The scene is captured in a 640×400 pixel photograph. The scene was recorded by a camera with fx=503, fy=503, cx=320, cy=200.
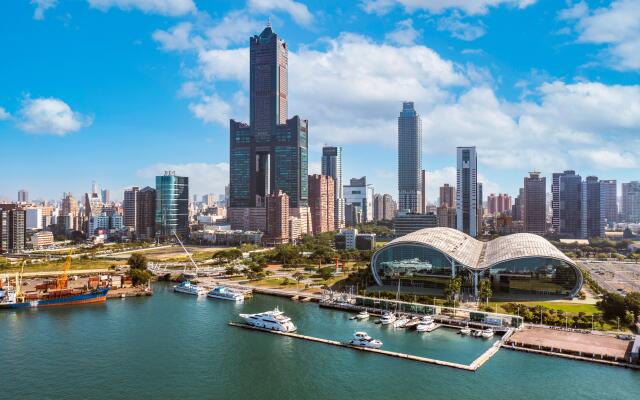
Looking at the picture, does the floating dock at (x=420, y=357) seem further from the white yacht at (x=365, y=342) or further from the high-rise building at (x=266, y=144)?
the high-rise building at (x=266, y=144)

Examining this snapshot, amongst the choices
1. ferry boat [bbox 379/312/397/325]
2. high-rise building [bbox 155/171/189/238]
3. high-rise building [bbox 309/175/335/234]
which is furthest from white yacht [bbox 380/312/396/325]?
high-rise building [bbox 309/175/335/234]

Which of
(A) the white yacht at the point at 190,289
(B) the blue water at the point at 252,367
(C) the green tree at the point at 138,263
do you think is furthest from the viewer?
(C) the green tree at the point at 138,263

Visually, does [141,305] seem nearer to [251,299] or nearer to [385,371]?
[251,299]

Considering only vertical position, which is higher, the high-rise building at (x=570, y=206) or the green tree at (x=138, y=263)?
the high-rise building at (x=570, y=206)

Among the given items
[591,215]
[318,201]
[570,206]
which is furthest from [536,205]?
[318,201]

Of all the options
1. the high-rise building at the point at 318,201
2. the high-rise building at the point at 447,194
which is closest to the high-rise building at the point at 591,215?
the high-rise building at the point at 447,194

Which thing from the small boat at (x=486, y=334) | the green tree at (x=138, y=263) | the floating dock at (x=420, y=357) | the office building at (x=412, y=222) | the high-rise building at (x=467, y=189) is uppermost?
the high-rise building at (x=467, y=189)
